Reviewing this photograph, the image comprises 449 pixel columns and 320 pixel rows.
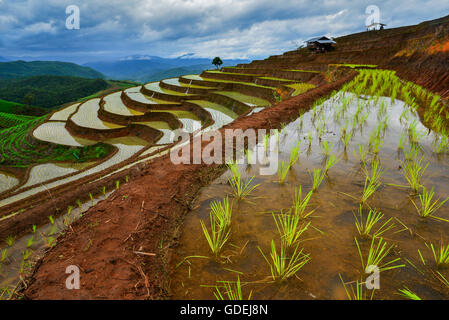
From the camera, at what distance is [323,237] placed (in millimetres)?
1514

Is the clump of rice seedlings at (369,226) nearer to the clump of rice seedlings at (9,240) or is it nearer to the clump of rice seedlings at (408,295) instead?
the clump of rice seedlings at (408,295)

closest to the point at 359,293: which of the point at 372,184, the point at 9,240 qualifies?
the point at 372,184

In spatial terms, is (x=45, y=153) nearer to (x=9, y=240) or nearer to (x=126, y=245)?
(x=9, y=240)

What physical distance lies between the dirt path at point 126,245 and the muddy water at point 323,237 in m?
0.13

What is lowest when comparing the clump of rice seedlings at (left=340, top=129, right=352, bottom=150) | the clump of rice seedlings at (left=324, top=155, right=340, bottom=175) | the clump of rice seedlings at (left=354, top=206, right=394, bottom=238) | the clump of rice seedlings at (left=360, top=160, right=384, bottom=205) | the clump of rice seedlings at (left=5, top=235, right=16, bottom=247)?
the clump of rice seedlings at (left=5, top=235, right=16, bottom=247)

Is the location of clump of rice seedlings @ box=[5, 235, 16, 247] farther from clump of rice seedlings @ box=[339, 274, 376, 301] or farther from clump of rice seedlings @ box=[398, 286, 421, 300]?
clump of rice seedlings @ box=[398, 286, 421, 300]

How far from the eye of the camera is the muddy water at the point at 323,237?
119cm

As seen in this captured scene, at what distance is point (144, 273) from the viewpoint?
1.29 meters

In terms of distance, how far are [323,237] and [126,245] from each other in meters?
1.39

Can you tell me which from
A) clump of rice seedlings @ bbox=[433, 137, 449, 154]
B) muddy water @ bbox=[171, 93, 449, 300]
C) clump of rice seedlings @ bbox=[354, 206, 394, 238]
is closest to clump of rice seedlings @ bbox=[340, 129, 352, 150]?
muddy water @ bbox=[171, 93, 449, 300]

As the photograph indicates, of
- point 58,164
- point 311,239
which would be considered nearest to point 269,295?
point 311,239

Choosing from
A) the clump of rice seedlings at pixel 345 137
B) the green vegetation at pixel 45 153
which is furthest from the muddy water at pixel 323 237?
the green vegetation at pixel 45 153

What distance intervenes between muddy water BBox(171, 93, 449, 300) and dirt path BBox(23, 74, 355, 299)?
0.13 metres

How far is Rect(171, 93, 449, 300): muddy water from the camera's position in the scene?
1187 mm
